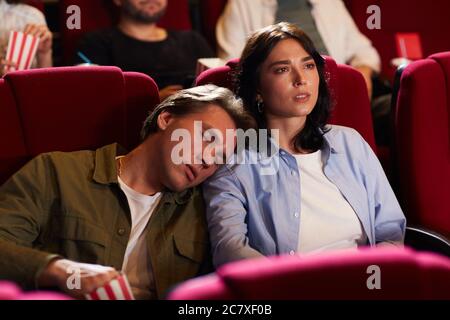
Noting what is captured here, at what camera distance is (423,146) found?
1451 millimetres

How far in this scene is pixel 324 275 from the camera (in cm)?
69

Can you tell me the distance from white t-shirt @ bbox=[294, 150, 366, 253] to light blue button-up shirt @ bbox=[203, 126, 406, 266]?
0.01 meters

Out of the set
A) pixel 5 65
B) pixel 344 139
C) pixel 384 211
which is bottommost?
pixel 384 211

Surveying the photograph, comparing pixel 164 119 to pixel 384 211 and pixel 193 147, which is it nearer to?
pixel 193 147

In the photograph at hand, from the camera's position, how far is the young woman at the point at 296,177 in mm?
1278

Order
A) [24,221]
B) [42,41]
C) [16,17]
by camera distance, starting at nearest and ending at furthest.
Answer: [24,221]
[42,41]
[16,17]

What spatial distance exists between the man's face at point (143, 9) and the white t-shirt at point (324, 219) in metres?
1.25

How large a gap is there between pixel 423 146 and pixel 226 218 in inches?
18.8

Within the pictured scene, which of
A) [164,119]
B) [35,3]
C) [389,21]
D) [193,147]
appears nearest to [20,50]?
[35,3]

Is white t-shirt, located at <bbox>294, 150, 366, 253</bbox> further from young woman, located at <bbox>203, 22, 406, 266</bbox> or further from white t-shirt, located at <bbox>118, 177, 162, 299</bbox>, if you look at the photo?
white t-shirt, located at <bbox>118, 177, 162, 299</bbox>

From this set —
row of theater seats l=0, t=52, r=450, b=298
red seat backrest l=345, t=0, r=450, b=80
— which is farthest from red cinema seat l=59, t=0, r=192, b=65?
row of theater seats l=0, t=52, r=450, b=298
